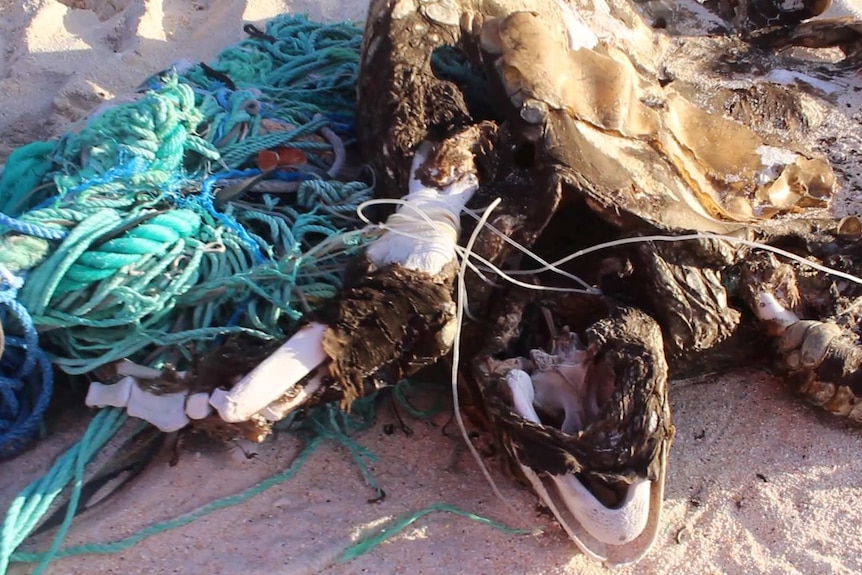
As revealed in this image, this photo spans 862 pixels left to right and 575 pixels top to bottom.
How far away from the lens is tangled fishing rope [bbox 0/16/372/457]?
1.68m

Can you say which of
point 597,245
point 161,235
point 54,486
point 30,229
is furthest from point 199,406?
point 597,245

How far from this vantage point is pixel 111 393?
5.27ft

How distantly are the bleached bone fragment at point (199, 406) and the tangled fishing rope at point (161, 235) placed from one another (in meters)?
0.21

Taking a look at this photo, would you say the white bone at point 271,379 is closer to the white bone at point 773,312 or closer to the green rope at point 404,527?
the green rope at point 404,527

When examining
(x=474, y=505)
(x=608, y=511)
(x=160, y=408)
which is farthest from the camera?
(x=474, y=505)

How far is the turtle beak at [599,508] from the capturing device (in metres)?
1.46

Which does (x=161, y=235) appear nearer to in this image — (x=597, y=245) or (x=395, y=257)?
(x=395, y=257)

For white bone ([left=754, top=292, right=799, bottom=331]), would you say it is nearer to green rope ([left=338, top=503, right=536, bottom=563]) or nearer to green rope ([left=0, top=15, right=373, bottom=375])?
green rope ([left=338, top=503, right=536, bottom=563])

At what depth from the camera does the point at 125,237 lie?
69.0 inches

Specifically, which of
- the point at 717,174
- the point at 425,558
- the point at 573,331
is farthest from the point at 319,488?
the point at 717,174

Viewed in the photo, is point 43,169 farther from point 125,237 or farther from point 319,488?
point 319,488

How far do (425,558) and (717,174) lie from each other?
4.59 ft

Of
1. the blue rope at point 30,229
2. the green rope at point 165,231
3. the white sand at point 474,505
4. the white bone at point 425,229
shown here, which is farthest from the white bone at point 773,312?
the blue rope at point 30,229

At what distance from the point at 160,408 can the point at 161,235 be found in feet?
1.43
